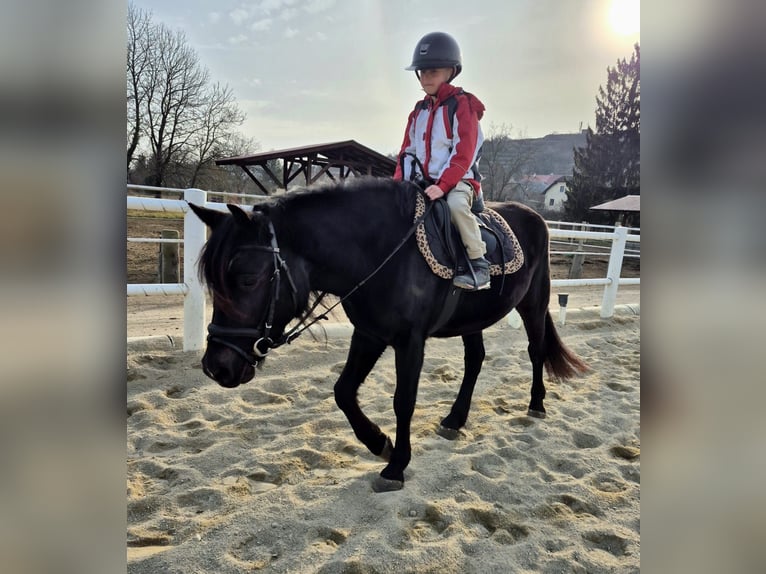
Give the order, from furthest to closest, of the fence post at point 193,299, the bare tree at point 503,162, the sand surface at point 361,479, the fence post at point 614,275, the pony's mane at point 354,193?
the bare tree at point 503,162, the fence post at point 614,275, the fence post at point 193,299, the pony's mane at point 354,193, the sand surface at point 361,479

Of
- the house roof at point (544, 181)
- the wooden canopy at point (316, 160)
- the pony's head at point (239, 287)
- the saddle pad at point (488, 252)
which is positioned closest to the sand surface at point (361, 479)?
the pony's head at point (239, 287)

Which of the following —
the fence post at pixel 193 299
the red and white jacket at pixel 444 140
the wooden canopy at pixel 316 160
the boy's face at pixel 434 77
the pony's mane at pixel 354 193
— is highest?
the wooden canopy at pixel 316 160

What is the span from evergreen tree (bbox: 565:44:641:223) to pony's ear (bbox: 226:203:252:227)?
2798 centimetres

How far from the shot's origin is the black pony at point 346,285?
2180 millimetres

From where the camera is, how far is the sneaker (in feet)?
8.96

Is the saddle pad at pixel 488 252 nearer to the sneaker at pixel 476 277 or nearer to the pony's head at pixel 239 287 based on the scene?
the sneaker at pixel 476 277

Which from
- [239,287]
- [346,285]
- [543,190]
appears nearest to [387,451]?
[346,285]

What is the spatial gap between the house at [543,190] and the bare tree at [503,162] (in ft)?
8.38

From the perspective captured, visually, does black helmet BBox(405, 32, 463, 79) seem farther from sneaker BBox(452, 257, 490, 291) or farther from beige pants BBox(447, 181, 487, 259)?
sneaker BBox(452, 257, 490, 291)

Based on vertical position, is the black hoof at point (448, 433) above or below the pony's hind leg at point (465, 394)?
below

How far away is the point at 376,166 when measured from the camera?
17047mm
